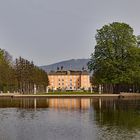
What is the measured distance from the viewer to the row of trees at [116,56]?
254 feet

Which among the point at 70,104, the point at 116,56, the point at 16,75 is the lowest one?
the point at 70,104

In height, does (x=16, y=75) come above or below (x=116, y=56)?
below

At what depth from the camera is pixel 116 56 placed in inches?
3132

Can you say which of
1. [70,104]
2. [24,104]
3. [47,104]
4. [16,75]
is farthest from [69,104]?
[16,75]

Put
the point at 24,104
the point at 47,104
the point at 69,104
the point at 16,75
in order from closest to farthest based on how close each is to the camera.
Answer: the point at 69,104 → the point at 47,104 → the point at 24,104 → the point at 16,75

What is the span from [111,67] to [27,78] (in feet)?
82.6

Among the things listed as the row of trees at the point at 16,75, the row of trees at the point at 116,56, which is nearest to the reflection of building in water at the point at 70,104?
the row of trees at the point at 116,56

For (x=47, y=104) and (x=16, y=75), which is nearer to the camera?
(x=47, y=104)

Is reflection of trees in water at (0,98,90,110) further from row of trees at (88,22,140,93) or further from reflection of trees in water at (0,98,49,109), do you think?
row of trees at (88,22,140,93)

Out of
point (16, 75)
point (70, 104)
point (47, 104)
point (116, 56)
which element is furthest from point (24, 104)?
point (16, 75)

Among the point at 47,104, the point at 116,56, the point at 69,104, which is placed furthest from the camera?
the point at 116,56

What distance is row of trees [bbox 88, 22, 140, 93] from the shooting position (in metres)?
77.3

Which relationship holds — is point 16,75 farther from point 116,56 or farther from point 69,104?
point 69,104

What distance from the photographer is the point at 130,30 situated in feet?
266
